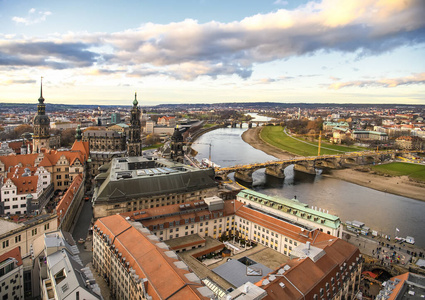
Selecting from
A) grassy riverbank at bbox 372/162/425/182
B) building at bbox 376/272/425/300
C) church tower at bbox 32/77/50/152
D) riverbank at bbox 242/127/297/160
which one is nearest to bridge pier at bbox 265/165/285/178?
riverbank at bbox 242/127/297/160

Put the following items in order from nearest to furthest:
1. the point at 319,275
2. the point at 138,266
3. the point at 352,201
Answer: the point at 138,266 < the point at 319,275 < the point at 352,201

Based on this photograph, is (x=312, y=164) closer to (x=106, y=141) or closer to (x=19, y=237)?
(x=106, y=141)

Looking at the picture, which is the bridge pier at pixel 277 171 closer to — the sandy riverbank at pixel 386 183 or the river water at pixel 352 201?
the river water at pixel 352 201

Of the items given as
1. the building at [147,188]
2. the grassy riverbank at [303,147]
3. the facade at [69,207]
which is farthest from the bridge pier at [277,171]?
the facade at [69,207]

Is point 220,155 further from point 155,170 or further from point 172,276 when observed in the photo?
point 172,276

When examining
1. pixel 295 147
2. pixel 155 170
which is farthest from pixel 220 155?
pixel 155 170

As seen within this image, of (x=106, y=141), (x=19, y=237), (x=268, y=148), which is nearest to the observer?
(x=19, y=237)

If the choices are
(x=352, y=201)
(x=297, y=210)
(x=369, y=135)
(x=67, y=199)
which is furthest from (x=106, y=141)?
(x=369, y=135)
